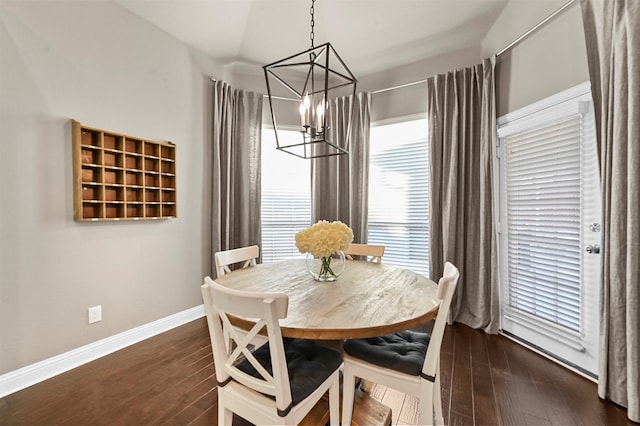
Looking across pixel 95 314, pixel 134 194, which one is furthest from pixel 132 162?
pixel 95 314

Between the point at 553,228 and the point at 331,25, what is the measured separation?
8.96ft

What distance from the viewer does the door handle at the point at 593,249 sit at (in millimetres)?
1967

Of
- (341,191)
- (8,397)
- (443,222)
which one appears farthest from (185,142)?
(443,222)

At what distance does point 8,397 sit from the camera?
5.98 ft

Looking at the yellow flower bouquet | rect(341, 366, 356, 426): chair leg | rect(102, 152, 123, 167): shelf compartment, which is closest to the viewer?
rect(341, 366, 356, 426): chair leg

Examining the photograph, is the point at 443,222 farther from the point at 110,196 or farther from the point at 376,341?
the point at 110,196

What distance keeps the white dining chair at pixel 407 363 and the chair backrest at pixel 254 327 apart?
0.45 m

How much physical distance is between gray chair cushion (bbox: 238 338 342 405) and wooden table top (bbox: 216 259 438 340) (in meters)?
0.24

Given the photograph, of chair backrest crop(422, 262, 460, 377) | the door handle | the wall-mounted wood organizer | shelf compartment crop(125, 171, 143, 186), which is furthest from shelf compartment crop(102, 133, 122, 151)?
the door handle

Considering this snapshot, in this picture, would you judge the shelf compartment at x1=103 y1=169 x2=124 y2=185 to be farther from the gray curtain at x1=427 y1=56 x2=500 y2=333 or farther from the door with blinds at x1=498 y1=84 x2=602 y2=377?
the door with blinds at x1=498 y1=84 x2=602 y2=377

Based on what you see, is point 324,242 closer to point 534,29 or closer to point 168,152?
point 168,152

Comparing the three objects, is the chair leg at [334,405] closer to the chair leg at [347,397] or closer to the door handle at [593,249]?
the chair leg at [347,397]

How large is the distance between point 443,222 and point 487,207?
42cm

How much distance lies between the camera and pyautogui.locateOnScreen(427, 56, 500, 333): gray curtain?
272cm
